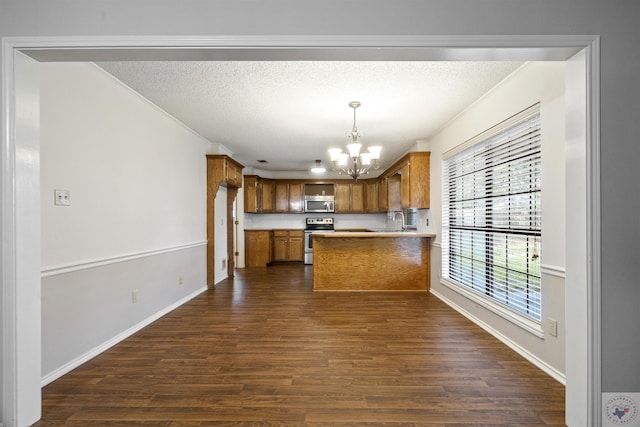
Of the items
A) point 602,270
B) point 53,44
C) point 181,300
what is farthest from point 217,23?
point 181,300

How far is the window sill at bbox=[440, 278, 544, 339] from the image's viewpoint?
2.29m

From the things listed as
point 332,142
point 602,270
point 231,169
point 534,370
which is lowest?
point 534,370

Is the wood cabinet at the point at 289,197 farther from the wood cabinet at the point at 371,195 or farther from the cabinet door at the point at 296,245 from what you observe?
the wood cabinet at the point at 371,195

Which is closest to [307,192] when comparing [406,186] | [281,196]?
[281,196]

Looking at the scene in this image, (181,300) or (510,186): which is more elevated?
(510,186)

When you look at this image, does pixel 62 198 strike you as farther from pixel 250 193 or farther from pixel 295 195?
pixel 295 195

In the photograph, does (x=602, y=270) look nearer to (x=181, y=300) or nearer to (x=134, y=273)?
(x=134, y=273)

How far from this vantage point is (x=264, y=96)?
3.05m

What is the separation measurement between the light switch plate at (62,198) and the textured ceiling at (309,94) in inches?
43.4

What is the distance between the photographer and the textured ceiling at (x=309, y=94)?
2.49 meters

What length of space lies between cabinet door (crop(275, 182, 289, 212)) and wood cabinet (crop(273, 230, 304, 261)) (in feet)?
2.09

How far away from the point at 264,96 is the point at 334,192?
495cm

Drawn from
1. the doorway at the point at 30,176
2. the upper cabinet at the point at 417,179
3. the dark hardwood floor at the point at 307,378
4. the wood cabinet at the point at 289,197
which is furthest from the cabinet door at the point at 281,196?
the doorway at the point at 30,176

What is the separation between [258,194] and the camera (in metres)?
7.45
